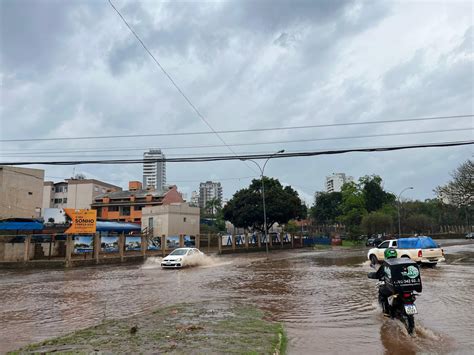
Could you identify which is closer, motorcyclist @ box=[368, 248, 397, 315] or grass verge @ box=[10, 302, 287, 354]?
grass verge @ box=[10, 302, 287, 354]

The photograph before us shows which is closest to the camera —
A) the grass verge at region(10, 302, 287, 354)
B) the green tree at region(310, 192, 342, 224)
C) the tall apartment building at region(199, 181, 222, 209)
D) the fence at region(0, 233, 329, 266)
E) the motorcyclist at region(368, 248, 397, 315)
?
the grass verge at region(10, 302, 287, 354)

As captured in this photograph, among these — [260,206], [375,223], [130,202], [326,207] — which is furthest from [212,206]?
[260,206]

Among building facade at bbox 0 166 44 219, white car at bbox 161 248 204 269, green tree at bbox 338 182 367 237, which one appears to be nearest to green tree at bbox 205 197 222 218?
green tree at bbox 338 182 367 237

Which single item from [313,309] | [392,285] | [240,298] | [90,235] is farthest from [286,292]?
[90,235]

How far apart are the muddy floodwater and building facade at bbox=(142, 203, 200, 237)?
41.2 meters

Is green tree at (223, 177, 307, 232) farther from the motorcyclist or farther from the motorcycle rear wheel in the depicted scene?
the motorcycle rear wheel

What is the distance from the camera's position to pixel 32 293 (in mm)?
14852

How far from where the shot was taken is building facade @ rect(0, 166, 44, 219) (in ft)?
141

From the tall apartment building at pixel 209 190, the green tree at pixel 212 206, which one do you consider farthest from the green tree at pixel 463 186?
the tall apartment building at pixel 209 190

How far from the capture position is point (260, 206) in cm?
5819

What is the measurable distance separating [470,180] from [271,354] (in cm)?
3682

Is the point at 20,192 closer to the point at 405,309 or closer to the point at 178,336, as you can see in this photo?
the point at 178,336

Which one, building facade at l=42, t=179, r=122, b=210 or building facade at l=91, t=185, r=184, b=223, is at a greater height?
building facade at l=42, t=179, r=122, b=210

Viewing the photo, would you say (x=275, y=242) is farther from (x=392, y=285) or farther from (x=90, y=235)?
(x=392, y=285)
